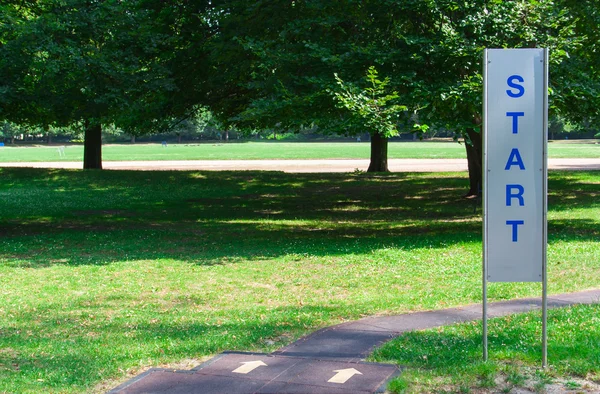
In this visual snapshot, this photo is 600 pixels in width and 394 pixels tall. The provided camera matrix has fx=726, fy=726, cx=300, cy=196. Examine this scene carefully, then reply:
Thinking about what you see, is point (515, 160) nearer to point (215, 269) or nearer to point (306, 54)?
point (215, 269)

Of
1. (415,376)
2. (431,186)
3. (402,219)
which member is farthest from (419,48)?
(431,186)

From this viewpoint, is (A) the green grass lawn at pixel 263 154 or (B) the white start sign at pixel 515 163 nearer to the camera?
(B) the white start sign at pixel 515 163

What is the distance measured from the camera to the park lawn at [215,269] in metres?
6.57

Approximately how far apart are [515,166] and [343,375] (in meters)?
2.02

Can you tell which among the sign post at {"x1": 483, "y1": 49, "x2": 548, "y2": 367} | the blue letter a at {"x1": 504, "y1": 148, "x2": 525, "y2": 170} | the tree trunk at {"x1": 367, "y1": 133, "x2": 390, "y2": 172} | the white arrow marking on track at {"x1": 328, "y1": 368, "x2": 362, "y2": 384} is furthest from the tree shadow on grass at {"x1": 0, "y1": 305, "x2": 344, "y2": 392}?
the tree trunk at {"x1": 367, "y1": 133, "x2": 390, "y2": 172}

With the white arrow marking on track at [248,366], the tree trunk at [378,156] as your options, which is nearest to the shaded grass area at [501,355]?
the white arrow marking on track at [248,366]

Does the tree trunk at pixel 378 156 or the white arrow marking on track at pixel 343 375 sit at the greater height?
the tree trunk at pixel 378 156

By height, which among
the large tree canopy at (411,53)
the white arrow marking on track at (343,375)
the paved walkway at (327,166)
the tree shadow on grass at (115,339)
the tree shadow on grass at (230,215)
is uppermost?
the large tree canopy at (411,53)

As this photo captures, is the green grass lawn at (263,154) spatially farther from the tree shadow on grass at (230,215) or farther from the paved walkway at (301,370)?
the paved walkway at (301,370)

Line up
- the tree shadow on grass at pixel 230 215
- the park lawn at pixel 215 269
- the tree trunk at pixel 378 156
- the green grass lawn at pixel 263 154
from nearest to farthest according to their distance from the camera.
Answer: the park lawn at pixel 215 269
the tree shadow on grass at pixel 230 215
the tree trunk at pixel 378 156
the green grass lawn at pixel 263 154

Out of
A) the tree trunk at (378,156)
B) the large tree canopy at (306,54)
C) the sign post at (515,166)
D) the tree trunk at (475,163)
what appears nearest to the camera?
the sign post at (515,166)

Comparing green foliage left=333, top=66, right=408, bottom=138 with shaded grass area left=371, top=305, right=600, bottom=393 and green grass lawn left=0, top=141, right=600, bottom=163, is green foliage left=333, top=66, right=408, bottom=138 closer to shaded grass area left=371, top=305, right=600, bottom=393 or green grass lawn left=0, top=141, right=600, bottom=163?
shaded grass area left=371, top=305, right=600, bottom=393

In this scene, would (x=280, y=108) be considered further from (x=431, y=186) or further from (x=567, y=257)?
(x=431, y=186)

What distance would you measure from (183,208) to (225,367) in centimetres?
1497
